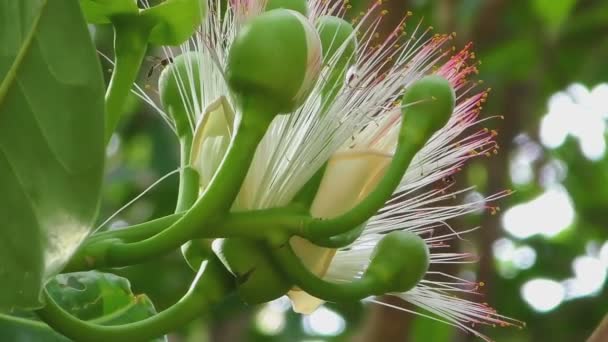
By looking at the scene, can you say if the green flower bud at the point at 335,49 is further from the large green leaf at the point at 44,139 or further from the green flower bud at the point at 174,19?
the large green leaf at the point at 44,139

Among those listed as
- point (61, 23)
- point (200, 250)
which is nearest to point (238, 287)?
point (200, 250)

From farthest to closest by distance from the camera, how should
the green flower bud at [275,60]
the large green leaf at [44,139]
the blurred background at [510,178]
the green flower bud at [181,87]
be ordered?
the blurred background at [510,178], the green flower bud at [181,87], the green flower bud at [275,60], the large green leaf at [44,139]

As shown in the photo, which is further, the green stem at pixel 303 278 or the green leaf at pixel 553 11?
the green leaf at pixel 553 11

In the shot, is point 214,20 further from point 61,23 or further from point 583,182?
point 583,182

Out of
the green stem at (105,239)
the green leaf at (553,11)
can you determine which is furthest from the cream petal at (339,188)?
the green leaf at (553,11)

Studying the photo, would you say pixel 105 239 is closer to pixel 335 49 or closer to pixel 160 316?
pixel 160 316

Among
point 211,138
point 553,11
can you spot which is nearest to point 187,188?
point 211,138
